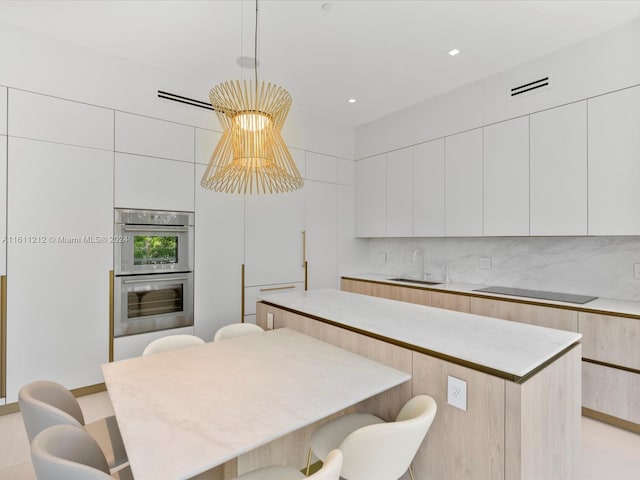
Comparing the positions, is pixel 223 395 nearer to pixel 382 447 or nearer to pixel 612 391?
pixel 382 447

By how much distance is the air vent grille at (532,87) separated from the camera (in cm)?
291

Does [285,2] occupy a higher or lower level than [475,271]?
higher

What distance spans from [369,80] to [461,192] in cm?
147

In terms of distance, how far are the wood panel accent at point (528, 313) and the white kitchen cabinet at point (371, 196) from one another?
1612 mm

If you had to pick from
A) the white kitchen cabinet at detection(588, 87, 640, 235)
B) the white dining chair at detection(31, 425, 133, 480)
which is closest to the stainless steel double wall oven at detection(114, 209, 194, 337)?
the white dining chair at detection(31, 425, 133, 480)

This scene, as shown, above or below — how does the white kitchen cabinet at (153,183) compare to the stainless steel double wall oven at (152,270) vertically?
above

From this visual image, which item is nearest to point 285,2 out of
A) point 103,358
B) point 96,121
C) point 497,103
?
point 96,121

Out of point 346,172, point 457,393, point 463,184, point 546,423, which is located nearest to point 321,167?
point 346,172

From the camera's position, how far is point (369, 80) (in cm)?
338

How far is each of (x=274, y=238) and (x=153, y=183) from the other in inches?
53.8

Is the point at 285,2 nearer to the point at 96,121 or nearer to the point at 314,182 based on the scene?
the point at 96,121

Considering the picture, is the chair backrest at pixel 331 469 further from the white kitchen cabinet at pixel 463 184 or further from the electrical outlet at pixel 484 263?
the electrical outlet at pixel 484 263

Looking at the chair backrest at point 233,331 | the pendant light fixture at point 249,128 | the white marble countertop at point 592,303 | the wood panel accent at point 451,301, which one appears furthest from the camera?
the wood panel accent at point 451,301

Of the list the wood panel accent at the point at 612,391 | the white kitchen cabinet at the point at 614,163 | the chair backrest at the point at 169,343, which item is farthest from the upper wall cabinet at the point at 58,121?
the wood panel accent at the point at 612,391
